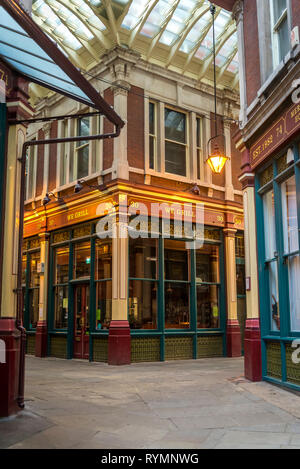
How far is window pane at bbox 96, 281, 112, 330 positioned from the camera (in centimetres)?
1413

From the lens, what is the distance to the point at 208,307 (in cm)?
1580

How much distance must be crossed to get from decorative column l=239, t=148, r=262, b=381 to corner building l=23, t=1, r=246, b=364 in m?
4.45

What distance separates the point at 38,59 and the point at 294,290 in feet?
18.8

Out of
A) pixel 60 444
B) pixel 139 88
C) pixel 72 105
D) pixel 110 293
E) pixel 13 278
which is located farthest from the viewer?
pixel 72 105

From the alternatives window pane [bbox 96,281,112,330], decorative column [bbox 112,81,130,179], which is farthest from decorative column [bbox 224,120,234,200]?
window pane [bbox 96,281,112,330]

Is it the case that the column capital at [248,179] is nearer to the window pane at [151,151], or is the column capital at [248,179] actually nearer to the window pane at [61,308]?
the window pane at [151,151]

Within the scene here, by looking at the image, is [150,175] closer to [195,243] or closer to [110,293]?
[195,243]

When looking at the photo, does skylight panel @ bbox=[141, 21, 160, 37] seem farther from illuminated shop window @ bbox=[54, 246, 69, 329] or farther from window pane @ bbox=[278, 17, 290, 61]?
illuminated shop window @ bbox=[54, 246, 69, 329]

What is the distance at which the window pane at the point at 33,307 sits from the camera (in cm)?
1756

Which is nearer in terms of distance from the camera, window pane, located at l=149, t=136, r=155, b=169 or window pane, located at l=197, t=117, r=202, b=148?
window pane, located at l=149, t=136, r=155, b=169

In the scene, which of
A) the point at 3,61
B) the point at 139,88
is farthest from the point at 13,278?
the point at 139,88

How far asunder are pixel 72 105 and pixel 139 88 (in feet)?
9.49

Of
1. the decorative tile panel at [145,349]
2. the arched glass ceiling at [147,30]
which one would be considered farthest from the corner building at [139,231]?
the arched glass ceiling at [147,30]

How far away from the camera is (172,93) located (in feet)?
52.4
